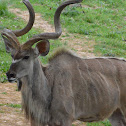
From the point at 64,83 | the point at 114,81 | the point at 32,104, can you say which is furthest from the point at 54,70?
the point at 114,81

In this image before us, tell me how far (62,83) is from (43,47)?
46 centimetres

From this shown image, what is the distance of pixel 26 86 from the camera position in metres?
3.85

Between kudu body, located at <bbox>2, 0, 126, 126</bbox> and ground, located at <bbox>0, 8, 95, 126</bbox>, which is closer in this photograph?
kudu body, located at <bbox>2, 0, 126, 126</bbox>

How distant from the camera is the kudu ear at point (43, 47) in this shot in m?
3.88

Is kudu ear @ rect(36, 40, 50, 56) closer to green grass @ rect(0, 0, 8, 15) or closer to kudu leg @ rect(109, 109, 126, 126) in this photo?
kudu leg @ rect(109, 109, 126, 126)

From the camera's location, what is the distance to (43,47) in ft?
12.9

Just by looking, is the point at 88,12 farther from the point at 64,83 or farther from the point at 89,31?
the point at 64,83

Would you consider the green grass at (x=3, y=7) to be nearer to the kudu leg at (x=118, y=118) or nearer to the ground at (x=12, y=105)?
the ground at (x=12, y=105)


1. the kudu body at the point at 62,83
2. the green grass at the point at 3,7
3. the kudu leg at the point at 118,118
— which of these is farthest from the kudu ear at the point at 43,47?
the green grass at the point at 3,7

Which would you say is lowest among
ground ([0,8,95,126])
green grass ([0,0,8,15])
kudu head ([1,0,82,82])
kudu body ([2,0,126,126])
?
ground ([0,8,95,126])

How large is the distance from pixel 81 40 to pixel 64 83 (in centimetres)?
530

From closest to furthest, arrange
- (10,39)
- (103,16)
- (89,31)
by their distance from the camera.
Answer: (10,39) → (89,31) → (103,16)

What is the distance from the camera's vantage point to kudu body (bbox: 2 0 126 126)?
3811 millimetres

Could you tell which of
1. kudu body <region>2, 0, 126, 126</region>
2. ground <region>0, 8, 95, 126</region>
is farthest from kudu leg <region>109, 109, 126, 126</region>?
ground <region>0, 8, 95, 126</region>
